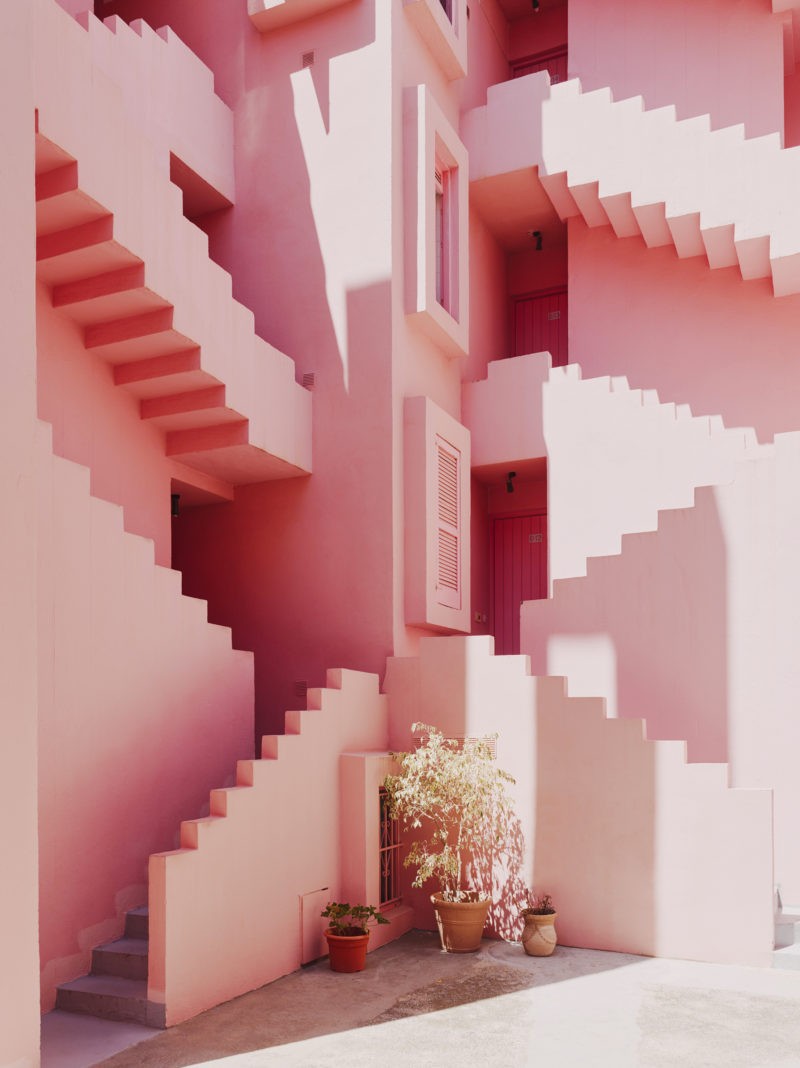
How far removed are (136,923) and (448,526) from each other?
16.9 ft

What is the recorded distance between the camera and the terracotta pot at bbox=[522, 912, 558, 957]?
8.57 metres

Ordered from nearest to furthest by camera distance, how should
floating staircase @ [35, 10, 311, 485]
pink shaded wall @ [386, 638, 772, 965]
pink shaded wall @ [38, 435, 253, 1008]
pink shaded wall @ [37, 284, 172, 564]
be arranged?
1. pink shaded wall @ [38, 435, 253, 1008]
2. floating staircase @ [35, 10, 311, 485]
3. pink shaded wall @ [386, 638, 772, 965]
4. pink shaded wall @ [37, 284, 172, 564]

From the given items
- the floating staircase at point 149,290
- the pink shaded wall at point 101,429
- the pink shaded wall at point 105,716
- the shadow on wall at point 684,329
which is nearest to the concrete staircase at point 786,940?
the pink shaded wall at point 105,716

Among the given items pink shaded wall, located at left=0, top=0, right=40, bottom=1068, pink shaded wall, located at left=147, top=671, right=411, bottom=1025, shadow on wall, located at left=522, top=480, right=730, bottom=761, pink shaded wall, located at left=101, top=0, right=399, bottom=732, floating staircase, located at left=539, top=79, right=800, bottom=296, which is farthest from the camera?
floating staircase, located at left=539, top=79, right=800, bottom=296

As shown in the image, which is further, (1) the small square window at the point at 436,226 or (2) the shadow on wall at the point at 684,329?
(2) the shadow on wall at the point at 684,329

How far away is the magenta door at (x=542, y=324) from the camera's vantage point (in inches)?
562

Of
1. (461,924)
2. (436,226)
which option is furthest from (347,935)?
(436,226)

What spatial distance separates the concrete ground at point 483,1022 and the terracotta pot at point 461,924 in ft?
1.02

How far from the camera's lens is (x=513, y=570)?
13.3m

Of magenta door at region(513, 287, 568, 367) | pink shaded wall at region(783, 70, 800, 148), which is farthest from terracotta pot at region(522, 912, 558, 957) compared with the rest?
pink shaded wall at region(783, 70, 800, 148)

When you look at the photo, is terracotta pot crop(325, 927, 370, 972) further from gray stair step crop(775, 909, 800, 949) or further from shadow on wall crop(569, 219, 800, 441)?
shadow on wall crop(569, 219, 800, 441)

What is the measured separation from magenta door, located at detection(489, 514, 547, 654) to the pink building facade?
0.05m

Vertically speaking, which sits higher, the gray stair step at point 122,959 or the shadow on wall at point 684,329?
the shadow on wall at point 684,329

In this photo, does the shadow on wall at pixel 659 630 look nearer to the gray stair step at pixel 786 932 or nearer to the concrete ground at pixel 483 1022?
the gray stair step at pixel 786 932
